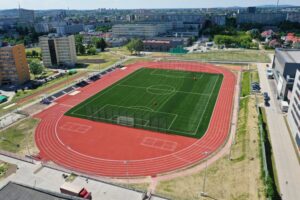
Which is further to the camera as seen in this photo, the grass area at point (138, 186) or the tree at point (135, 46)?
the tree at point (135, 46)

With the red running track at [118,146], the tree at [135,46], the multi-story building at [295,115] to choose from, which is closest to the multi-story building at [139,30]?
the tree at [135,46]

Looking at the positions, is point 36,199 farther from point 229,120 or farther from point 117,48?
point 117,48

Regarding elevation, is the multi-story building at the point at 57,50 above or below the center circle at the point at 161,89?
above

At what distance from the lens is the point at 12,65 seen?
7994 centimetres

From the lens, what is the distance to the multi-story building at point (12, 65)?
79.6m

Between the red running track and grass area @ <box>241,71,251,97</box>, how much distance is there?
35.5 feet

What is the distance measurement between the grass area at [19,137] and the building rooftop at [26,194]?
→ 18.4 m

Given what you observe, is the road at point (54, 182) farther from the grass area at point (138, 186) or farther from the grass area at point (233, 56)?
the grass area at point (233, 56)

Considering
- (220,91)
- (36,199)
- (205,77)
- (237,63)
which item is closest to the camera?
(36,199)

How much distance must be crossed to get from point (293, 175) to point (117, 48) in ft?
386

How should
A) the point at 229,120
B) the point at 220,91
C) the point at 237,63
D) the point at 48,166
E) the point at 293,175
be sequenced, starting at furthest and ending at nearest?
the point at 237,63 → the point at 220,91 → the point at 229,120 → the point at 48,166 → the point at 293,175

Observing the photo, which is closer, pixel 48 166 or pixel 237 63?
pixel 48 166

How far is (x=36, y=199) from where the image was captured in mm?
24703

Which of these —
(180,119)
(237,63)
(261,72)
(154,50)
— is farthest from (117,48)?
(180,119)
